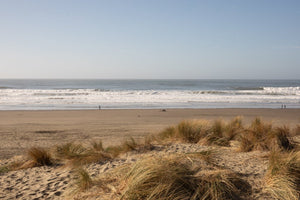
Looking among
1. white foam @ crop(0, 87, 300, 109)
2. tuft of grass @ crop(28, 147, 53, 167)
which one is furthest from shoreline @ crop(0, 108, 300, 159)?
white foam @ crop(0, 87, 300, 109)

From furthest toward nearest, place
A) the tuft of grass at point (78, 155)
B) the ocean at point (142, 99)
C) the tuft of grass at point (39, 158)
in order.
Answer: the ocean at point (142, 99), the tuft of grass at point (39, 158), the tuft of grass at point (78, 155)

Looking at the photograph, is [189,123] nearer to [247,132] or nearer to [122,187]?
[247,132]

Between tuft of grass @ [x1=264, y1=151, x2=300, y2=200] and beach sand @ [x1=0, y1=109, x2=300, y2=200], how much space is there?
159 millimetres

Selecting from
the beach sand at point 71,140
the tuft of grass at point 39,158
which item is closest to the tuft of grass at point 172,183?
the beach sand at point 71,140

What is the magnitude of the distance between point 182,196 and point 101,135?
25.2 ft

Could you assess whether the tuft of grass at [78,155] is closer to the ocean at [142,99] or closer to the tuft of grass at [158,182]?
the tuft of grass at [158,182]

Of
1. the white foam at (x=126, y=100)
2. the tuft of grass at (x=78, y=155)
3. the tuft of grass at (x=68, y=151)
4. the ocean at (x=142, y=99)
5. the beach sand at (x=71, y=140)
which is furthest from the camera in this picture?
the white foam at (x=126, y=100)

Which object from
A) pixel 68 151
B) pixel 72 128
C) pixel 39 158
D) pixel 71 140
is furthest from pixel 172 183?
pixel 72 128

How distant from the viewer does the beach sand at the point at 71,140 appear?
475 cm

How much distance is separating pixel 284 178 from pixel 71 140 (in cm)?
772

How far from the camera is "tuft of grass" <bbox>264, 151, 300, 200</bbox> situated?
385cm

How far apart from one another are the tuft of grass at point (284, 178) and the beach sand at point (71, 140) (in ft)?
0.52

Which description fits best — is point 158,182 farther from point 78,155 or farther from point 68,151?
point 68,151

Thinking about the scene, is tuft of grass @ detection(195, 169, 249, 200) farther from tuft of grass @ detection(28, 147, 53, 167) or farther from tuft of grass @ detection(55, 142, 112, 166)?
tuft of grass @ detection(28, 147, 53, 167)
